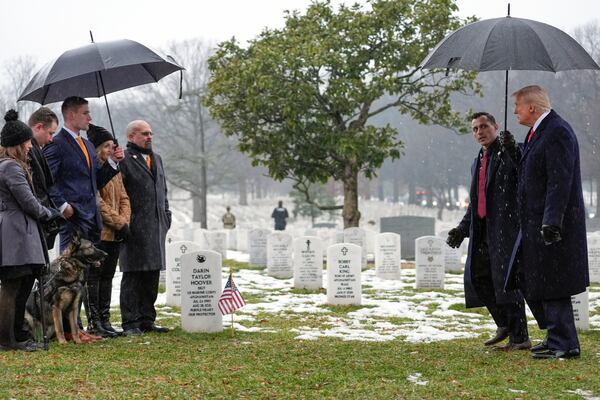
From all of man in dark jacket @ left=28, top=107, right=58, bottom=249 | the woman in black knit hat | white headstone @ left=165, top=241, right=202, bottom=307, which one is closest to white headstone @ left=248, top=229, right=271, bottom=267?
white headstone @ left=165, top=241, right=202, bottom=307

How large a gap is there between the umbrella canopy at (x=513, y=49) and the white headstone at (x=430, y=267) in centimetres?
808

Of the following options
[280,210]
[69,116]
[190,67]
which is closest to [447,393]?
[69,116]

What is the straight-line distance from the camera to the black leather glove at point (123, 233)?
870 centimetres

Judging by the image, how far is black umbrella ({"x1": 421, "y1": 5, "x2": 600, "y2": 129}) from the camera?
22.8ft

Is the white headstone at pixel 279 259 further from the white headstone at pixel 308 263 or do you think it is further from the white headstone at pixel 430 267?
the white headstone at pixel 430 267

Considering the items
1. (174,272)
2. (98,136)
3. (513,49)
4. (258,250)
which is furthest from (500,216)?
(258,250)

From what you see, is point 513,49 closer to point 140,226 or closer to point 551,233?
point 551,233

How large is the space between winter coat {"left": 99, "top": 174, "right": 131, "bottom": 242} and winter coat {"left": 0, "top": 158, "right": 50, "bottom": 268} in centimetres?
125

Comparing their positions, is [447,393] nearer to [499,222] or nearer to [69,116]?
[499,222]

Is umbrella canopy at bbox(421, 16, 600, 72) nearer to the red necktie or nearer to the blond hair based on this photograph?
the blond hair

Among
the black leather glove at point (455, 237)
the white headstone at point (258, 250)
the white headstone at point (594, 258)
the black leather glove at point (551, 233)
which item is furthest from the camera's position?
the white headstone at point (258, 250)

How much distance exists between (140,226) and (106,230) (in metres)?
0.42

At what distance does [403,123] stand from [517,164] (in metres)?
65.1

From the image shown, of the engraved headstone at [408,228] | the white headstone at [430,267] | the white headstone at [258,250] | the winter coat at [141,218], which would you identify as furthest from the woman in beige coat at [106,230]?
the engraved headstone at [408,228]
